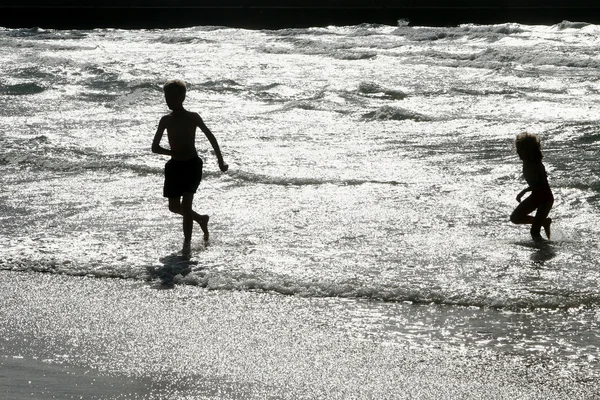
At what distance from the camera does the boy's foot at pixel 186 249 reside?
6744mm

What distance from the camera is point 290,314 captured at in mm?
5449

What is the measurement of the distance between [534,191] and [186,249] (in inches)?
104

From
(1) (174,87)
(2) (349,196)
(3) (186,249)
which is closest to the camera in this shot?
(1) (174,87)

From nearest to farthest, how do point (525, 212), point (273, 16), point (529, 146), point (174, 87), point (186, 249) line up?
point (174, 87)
point (186, 249)
point (529, 146)
point (525, 212)
point (273, 16)

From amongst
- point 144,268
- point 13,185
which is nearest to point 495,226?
point 144,268

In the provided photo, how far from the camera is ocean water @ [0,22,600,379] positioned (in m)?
5.66

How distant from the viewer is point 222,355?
15.8 feet

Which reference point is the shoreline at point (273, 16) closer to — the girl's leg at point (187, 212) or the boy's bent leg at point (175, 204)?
the girl's leg at point (187, 212)

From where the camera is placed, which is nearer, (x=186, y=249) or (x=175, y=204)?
(x=186, y=249)

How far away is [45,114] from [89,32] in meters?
22.7

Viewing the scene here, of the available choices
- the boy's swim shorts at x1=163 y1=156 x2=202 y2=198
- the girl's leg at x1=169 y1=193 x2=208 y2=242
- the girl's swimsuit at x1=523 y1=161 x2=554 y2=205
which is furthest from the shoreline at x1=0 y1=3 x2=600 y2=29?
the boy's swim shorts at x1=163 y1=156 x2=202 y2=198

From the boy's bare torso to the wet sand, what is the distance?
1.32 metres

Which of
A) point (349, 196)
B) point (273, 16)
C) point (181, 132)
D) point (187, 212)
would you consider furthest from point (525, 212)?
point (273, 16)

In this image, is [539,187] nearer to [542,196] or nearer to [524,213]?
[542,196]
